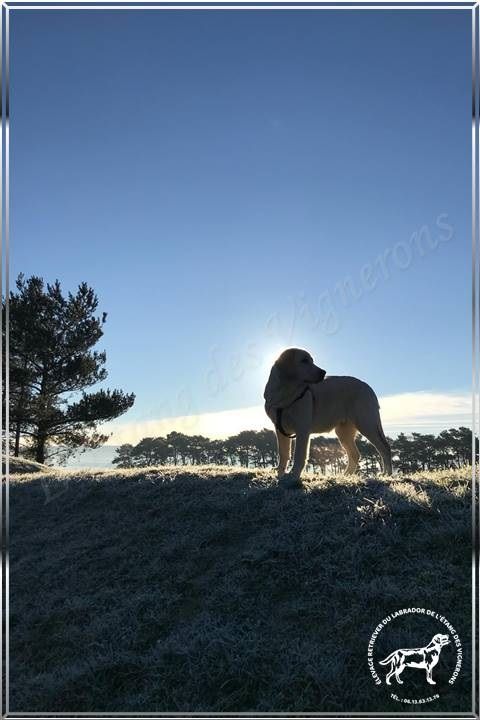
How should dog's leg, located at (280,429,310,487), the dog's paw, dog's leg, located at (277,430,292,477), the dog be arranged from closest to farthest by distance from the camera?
the dog's paw, dog's leg, located at (280,429,310,487), the dog, dog's leg, located at (277,430,292,477)

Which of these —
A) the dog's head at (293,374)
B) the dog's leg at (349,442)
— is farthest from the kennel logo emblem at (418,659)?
the dog's leg at (349,442)

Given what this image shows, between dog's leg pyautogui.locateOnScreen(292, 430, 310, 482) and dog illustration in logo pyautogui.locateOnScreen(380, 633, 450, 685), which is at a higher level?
dog's leg pyautogui.locateOnScreen(292, 430, 310, 482)

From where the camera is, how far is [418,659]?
4.19m

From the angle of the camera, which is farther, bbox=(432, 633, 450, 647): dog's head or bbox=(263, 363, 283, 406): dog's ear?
bbox=(263, 363, 283, 406): dog's ear

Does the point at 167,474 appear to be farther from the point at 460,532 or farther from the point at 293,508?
the point at 460,532

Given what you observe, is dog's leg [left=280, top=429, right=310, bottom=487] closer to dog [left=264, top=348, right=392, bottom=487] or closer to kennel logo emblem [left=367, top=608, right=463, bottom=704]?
dog [left=264, top=348, right=392, bottom=487]

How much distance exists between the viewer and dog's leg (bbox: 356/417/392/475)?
895 centimetres

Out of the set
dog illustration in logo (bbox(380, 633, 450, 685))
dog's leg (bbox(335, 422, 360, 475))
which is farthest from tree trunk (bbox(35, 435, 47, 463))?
dog illustration in logo (bbox(380, 633, 450, 685))

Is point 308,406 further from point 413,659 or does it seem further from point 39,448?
point 39,448

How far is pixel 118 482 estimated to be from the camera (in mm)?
9414

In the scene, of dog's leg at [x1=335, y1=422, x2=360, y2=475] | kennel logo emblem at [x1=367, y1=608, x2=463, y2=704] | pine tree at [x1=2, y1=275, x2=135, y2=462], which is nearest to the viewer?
kennel logo emblem at [x1=367, y1=608, x2=463, y2=704]

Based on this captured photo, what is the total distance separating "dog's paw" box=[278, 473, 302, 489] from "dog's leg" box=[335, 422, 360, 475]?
1715 mm

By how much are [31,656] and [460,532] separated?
457 cm

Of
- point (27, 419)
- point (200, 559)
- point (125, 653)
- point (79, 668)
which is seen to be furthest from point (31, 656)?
point (27, 419)
